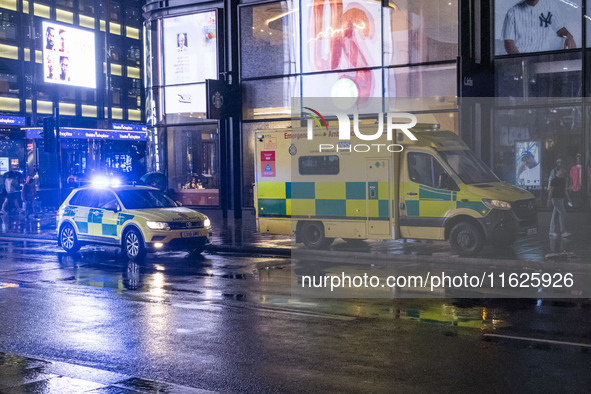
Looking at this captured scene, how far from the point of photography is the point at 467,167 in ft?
51.8

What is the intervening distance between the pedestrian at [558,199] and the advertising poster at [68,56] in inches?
1067

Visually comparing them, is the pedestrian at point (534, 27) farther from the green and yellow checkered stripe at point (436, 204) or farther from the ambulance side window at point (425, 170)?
the green and yellow checkered stripe at point (436, 204)

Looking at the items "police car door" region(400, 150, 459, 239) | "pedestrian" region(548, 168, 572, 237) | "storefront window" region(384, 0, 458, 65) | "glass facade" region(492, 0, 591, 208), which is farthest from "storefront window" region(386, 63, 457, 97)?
"police car door" region(400, 150, 459, 239)

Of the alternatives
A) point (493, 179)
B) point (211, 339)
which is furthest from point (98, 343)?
point (493, 179)

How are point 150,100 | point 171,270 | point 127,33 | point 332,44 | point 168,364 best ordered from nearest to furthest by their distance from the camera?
point 168,364
point 171,270
point 332,44
point 150,100
point 127,33

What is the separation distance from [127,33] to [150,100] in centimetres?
5636

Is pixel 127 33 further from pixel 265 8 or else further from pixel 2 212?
pixel 265 8

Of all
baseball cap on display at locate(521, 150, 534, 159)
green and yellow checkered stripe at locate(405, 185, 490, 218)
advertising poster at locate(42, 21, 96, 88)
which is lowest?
green and yellow checkered stripe at locate(405, 185, 490, 218)

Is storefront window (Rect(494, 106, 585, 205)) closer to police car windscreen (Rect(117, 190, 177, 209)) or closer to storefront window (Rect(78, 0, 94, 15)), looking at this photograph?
police car windscreen (Rect(117, 190, 177, 209))

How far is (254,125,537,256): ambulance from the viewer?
15234 mm

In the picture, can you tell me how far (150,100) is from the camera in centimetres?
2942

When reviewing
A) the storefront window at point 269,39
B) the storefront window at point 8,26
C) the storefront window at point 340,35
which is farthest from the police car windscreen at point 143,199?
the storefront window at point 8,26

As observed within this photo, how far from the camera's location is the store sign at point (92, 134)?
145 feet

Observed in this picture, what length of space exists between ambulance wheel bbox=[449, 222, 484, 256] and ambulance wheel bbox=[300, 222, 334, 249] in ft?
9.47
